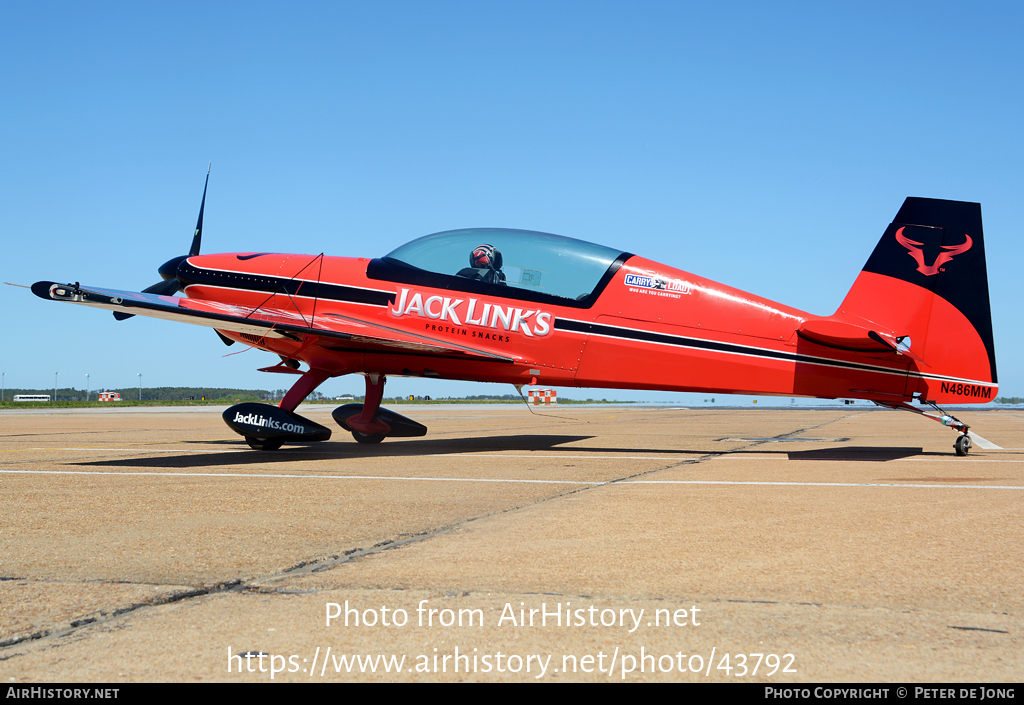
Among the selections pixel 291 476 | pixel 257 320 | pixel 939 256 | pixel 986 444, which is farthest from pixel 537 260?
pixel 986 444

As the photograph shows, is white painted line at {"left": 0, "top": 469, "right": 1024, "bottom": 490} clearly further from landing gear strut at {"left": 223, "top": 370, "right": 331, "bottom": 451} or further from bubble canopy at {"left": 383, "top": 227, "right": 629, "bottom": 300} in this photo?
bubble canopy at {"left": 383, "top": 227, "right": 629, "bottom": 300}

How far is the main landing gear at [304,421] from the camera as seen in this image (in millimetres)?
10117

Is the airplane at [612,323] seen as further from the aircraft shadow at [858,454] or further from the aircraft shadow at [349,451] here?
the aircraft shadow at [858,454]

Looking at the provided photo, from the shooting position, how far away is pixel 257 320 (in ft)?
32.4

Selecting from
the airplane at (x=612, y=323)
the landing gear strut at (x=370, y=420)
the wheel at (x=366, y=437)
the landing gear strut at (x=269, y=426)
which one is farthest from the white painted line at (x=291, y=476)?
the wheel at (x=366, y=437)

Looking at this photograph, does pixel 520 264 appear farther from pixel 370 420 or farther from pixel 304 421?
pixel 304 421

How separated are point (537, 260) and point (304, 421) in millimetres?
3969

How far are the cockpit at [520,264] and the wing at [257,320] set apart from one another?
95cm

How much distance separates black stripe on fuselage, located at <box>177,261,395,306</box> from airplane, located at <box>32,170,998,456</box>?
0.03 meters

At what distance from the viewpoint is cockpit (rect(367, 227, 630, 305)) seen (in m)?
10.6

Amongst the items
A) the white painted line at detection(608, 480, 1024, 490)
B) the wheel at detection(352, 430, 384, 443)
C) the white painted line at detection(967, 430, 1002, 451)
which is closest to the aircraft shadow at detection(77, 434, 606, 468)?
the wheel at detection(352, 430, 384, 443)
